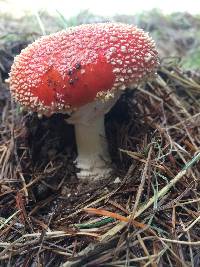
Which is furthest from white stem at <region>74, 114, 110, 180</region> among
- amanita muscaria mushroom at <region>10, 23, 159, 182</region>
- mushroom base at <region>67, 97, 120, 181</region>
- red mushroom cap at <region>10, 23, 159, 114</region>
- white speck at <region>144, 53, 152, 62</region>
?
white speck at <region>144, 53, 152, 62</region>

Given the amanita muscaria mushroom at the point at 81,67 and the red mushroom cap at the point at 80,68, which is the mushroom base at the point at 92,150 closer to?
the amanita muscaria mushroom at the point at 81,67

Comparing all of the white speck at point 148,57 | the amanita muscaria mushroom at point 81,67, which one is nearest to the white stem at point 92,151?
the amanita muscaria mushroom at point 81,67

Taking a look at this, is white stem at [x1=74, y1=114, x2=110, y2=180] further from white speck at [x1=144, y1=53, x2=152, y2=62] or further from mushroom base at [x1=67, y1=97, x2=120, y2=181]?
white speck at [x1=144, y1=53, x2=152, y2=62]

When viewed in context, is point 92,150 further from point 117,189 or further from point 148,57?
point 148,57

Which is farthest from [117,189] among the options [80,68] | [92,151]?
[80,68]

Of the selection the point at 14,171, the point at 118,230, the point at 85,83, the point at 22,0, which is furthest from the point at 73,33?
the point at 22,0
